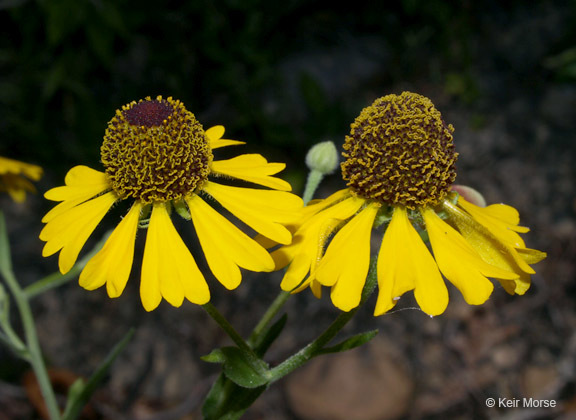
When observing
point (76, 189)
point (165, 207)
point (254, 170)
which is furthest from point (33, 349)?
point (254, 170)

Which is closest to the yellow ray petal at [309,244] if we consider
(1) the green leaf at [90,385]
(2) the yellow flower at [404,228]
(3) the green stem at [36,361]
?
(2) the yellow flower at [404,228]

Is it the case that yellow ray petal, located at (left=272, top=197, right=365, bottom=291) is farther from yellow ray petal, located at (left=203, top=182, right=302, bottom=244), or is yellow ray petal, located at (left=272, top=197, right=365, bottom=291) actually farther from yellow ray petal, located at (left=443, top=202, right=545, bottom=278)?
yellow ray petal, located at (left=443, top=202, right=545, bottom=278)

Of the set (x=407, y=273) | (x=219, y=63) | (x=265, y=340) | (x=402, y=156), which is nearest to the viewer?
(x=407, y=273)

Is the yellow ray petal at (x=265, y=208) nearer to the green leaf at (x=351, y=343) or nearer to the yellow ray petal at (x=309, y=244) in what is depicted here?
the yellow ray petal at (x=309, y=244)

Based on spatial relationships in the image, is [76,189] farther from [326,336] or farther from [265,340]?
[326,336]

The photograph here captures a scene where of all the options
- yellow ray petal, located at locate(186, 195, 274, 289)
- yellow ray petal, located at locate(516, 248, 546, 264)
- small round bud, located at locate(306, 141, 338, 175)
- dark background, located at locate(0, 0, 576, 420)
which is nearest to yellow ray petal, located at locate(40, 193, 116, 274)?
yellow ray petal, located at locate(186, 195, 274, 289)

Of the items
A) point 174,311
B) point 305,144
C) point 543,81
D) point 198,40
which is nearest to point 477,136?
point 543,81
